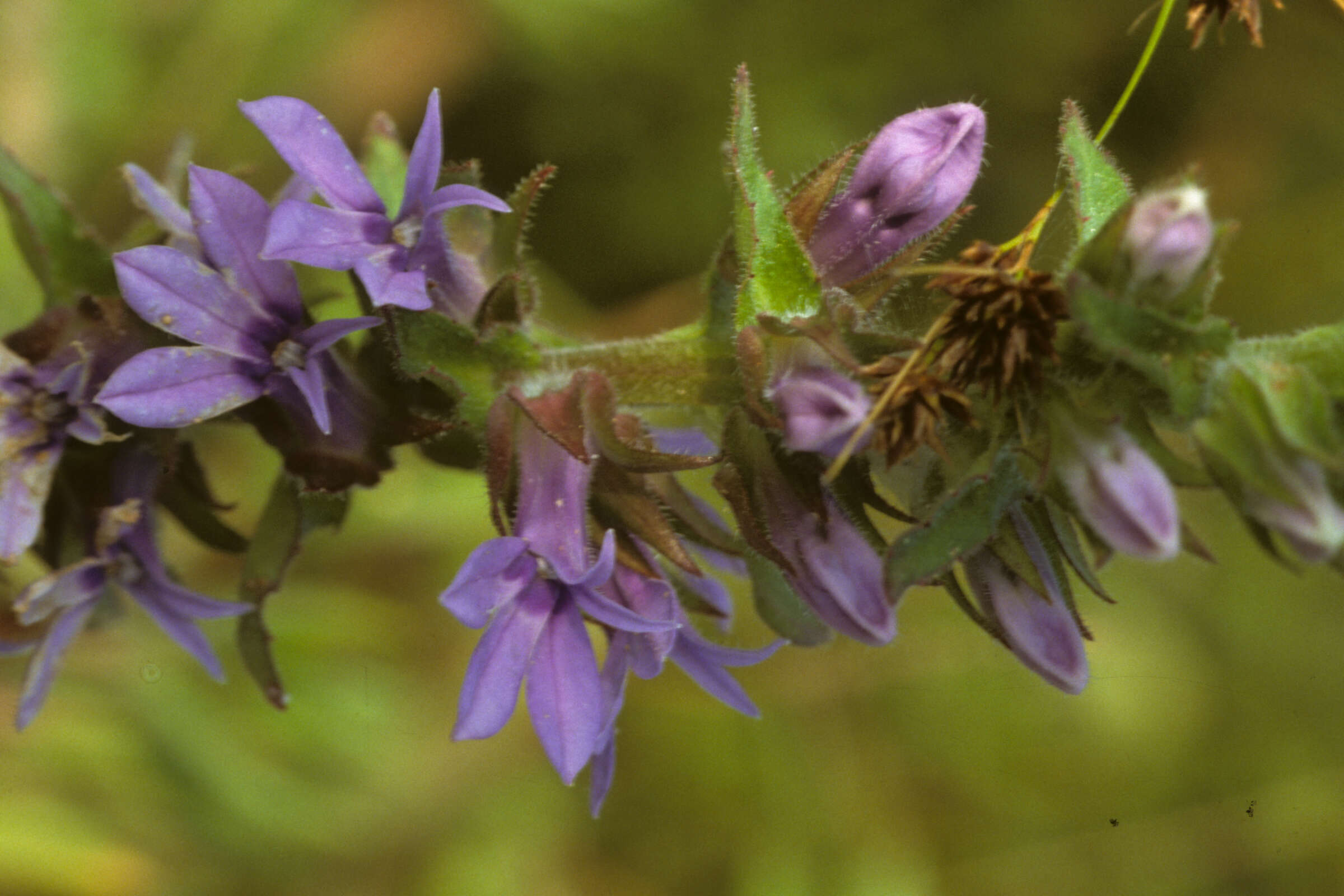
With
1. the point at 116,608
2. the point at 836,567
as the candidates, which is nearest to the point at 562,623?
the point at 836,567

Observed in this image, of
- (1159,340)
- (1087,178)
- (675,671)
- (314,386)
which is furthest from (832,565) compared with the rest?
(675,671)

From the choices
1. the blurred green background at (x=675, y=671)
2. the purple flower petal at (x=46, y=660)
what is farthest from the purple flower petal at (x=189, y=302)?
the blurred green background at (x=675, y=671)

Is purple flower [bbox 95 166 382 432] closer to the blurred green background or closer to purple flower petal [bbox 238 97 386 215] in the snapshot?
purple flower petal [bbox 238 97 386 215]

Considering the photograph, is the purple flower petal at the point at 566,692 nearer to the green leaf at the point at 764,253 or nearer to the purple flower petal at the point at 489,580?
the purple flower petal at the point at 489,580

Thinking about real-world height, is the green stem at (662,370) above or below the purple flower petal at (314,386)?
below

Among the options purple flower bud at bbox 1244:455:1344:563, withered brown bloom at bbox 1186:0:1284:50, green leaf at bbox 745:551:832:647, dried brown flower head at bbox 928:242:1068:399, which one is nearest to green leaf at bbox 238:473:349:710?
green leaf at bbox 745:551:832:647

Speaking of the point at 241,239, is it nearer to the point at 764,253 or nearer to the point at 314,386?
the point at 314,386

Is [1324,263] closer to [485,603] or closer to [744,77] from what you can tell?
[744,77]
